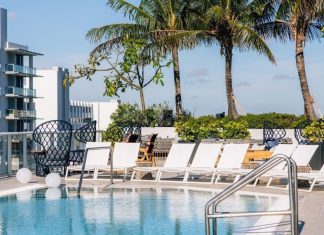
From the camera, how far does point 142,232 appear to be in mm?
8953

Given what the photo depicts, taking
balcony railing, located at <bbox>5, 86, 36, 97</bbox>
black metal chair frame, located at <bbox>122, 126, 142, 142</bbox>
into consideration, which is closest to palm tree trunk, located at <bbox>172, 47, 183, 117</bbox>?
black metal chair frame, located at <bbox>122, 126, 142, 142</bbox>

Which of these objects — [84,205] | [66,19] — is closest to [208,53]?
[66,19]

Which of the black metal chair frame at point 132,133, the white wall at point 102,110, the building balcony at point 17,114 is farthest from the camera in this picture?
the white wall at point 102,110

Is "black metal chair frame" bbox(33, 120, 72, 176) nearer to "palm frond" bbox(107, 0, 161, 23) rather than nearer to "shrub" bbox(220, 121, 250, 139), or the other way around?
"shrub" bbox(220, 121, 250, 139)

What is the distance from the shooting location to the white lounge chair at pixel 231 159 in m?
14.1

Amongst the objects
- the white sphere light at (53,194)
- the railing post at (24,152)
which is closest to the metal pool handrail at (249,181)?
the white sphere light at (53,194)

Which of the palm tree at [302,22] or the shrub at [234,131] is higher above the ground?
the palm tree at [302,22]

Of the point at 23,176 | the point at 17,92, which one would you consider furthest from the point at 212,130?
the point at 17,92

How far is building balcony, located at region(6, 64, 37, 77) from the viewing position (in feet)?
247

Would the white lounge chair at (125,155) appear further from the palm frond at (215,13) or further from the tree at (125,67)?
the palm frond at (215,13)

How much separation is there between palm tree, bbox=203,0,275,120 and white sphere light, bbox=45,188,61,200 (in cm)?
1534

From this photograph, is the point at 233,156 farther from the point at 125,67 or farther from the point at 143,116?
the point at 125,67

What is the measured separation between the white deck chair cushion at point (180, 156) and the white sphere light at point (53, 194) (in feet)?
8.11

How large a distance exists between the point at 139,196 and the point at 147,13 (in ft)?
66.1
